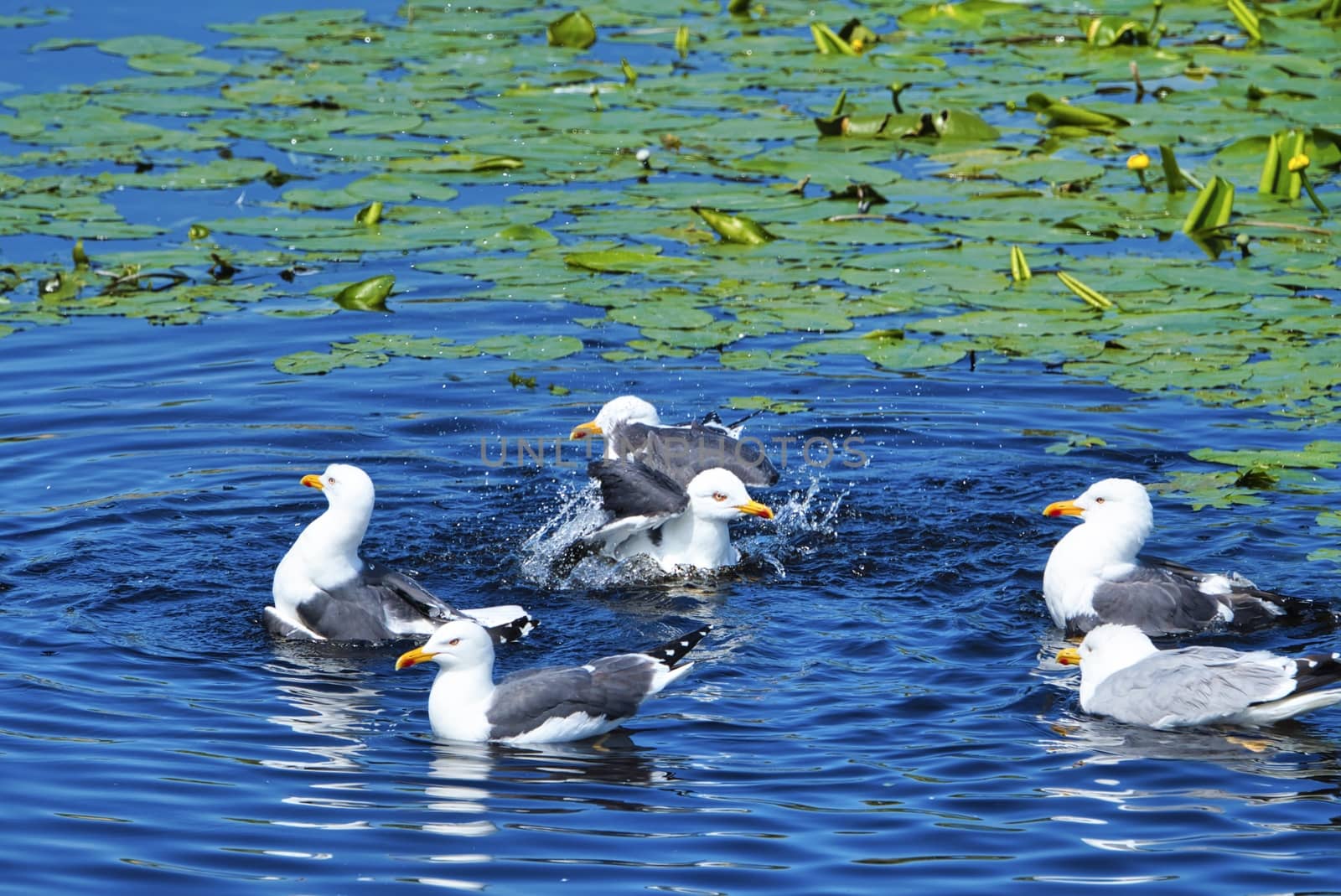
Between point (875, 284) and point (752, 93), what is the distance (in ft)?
16.1

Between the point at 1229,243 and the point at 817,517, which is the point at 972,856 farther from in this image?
the point at 1229,243

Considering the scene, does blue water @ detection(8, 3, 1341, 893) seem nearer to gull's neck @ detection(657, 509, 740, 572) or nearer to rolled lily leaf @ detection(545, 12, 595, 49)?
gull's neck @ detection(657, 509, 740, 572)

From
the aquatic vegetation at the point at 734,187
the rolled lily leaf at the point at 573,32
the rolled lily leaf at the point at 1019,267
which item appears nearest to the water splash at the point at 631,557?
the aquatic vegetation at the point at 734,187

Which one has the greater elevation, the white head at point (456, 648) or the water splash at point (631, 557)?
the white head at point (456, 648)

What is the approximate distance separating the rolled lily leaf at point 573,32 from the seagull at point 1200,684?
1161cm

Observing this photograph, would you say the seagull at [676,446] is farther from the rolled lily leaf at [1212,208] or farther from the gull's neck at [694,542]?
the rolled lily leaf at [1212,208]

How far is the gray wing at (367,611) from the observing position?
8289 millimetres

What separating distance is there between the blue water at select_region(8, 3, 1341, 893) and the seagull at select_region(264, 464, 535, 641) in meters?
0.13

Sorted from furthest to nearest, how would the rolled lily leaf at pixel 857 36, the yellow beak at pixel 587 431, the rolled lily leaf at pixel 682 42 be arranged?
the rolled lily leaf at pixel 857 36, the rolled lily leaf at pixel 682 42, the yellow beak at pixel 587 431

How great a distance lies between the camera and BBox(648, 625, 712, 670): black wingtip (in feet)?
24.7

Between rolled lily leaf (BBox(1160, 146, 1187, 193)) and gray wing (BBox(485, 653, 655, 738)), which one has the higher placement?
rolled lily leaf (BBox(1160, 146, 1187, 193))

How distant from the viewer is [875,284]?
12258 mm

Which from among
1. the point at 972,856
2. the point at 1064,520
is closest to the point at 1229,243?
the point at 1064,520

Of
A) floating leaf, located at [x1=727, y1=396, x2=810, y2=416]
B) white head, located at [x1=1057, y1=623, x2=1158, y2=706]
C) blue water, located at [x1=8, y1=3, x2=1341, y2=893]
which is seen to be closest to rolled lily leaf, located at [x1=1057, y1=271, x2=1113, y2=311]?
blue water, located at [x1=8, y1=3, x2=1341, y2=893]
